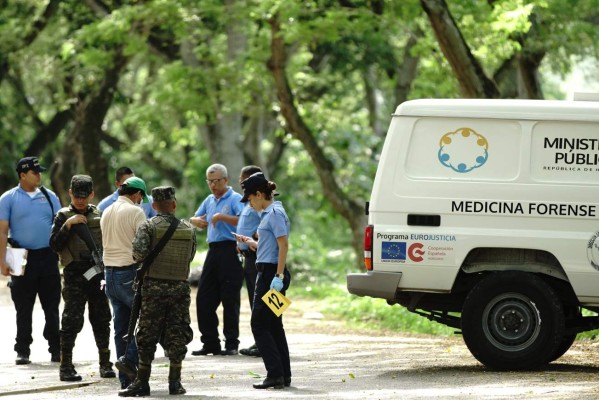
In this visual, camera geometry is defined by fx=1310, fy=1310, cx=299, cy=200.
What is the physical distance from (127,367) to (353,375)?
7.03ft

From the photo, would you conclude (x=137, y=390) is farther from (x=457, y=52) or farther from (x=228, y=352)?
(x=457, y=52)

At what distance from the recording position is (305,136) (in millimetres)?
25219

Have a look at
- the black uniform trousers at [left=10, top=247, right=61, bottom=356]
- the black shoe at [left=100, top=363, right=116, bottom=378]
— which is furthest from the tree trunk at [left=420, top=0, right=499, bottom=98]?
the black shoe at [left=100, top=363, right=116, bottom=378]

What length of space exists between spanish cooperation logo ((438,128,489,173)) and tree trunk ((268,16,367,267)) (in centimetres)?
1129

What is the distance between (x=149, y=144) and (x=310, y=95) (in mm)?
8719

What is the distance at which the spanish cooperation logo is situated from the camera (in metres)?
11.8

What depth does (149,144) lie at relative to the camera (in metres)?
42.3

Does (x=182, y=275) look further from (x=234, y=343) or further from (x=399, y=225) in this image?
(x=234, y=343)

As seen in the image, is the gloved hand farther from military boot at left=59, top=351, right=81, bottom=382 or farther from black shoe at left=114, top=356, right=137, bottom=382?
military boot at left=59, top=351, right=81, bottom=382

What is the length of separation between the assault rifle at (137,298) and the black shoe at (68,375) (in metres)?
1.05

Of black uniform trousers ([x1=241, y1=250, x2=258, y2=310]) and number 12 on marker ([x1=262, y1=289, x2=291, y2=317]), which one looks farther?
black uniform trousers ([x1=241, y1=250, x2=258, y2=310])

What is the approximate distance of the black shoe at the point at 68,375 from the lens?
11.7m

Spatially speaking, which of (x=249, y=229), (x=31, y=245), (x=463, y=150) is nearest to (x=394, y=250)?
(x=463, y=150)

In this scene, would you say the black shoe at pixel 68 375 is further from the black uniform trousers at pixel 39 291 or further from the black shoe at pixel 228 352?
the black shoe at pixel 228 352
